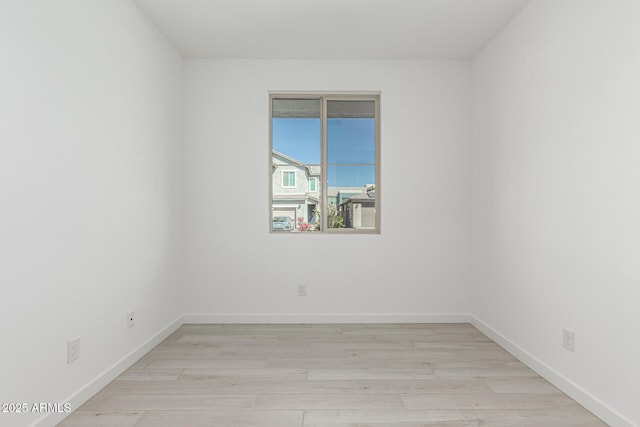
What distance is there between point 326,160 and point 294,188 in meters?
0.44

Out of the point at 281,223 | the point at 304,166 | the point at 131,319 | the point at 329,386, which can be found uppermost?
the point at 304,166

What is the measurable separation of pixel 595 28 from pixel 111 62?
113 inches

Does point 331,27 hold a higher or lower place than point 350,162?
higher

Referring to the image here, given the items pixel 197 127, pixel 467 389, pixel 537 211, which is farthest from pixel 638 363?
pixel 197 127

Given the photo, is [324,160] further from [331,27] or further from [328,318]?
[328,318]

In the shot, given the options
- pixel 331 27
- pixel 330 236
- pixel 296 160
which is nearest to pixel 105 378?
pixel 330 236

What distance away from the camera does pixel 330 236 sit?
A: 411 cm

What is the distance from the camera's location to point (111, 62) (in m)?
2.65

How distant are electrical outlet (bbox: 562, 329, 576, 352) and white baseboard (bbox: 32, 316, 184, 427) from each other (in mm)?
2830

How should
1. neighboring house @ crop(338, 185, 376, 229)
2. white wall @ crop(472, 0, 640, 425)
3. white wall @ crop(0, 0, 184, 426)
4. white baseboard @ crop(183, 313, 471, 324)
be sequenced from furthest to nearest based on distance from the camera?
neighboring house @ crop(338, 185, 376, 229), white baseboard @ crop(183, 313, 471, 324), white wall @ crop(472, 0, 640, 425), white wall @ crop(0, 0, 184, 426)

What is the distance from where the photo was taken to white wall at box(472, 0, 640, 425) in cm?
204

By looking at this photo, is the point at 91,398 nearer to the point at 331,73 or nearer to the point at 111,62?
the point at 111,62

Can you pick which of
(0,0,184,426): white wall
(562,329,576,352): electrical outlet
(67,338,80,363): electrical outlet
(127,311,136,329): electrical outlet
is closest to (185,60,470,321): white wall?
(0,0,184,426): white wall

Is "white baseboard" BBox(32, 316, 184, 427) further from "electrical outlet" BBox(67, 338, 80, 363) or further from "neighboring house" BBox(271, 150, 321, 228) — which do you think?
"neighboring house" BBox(271, 150, 321, 228)
